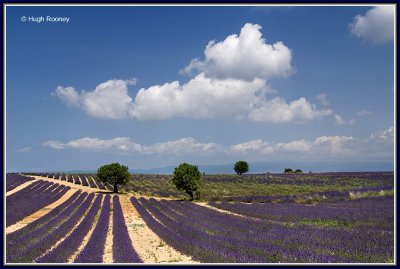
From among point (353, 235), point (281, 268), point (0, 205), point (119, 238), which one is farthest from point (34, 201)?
point (281, 268)

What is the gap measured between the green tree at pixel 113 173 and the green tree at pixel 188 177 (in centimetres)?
1372

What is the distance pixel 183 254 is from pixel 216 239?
5.52 feet

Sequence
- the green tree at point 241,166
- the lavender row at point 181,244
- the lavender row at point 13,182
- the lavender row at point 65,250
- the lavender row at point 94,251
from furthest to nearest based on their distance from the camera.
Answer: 1. the green tree at point 241,166
2. the lavender row at point 13,182
3. the lavender row at point 181,244
4. the lavender row at point 65,250
5. the lavender row at point 94,251

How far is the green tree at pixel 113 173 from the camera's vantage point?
2208 inches

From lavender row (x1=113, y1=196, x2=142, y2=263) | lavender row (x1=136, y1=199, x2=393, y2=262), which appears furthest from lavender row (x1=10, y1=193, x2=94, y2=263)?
lavender row (x1=136, y1=199, x2=393, y2=262)

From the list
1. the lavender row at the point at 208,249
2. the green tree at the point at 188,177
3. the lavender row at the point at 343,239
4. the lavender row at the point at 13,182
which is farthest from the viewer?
the lavender row at the point at 13,182

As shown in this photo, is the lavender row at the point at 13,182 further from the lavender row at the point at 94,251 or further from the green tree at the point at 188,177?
the lavender row at the point at 94,251

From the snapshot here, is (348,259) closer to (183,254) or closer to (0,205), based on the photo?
(183,254)

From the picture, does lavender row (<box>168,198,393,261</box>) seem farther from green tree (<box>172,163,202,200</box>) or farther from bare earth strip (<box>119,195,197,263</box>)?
green tree (<box>172,163,202,200</box>)

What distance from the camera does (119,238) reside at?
1611 cm

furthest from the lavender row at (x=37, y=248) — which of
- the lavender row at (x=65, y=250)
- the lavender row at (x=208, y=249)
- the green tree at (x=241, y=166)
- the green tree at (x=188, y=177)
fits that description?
the green tree at (x=241, y=166)

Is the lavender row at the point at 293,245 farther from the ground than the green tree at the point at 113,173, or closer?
closer

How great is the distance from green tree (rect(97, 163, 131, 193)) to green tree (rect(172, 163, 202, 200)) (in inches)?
540

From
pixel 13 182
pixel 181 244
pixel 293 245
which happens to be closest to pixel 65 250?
pixel 181 244
